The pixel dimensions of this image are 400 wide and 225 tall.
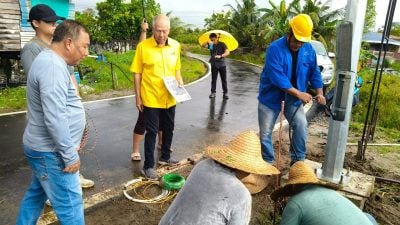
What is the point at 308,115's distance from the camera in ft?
31.2

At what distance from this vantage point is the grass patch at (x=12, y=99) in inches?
333

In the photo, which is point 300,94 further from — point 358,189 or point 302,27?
point 358,189

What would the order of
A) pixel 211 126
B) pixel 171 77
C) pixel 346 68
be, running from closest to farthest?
pixel 346 68
pixel 171 77
pixel 211 126

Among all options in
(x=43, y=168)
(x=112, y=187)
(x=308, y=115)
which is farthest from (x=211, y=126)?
(x=43, y=168)

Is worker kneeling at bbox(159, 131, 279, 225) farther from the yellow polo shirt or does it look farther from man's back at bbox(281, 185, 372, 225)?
the yellow polo shirt

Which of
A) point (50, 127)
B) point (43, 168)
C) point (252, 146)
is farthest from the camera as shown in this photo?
point (43, 168)

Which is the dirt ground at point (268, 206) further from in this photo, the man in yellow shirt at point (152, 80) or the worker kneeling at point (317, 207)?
the worker kneeling at point (317, 207)

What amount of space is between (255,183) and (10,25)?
10.5 metres

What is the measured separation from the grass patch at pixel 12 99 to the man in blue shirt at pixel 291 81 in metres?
6.23

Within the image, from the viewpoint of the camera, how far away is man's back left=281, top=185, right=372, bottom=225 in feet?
7.52

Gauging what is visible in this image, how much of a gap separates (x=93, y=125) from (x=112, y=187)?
3.08m

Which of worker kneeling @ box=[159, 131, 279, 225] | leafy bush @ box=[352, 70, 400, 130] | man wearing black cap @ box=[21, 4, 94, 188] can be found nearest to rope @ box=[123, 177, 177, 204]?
man wearing black cap @ box=[21, 4, 94, 188]

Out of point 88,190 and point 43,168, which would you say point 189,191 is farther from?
point 88,190

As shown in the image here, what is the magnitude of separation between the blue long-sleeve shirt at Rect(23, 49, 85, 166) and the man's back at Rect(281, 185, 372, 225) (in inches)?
61.6
